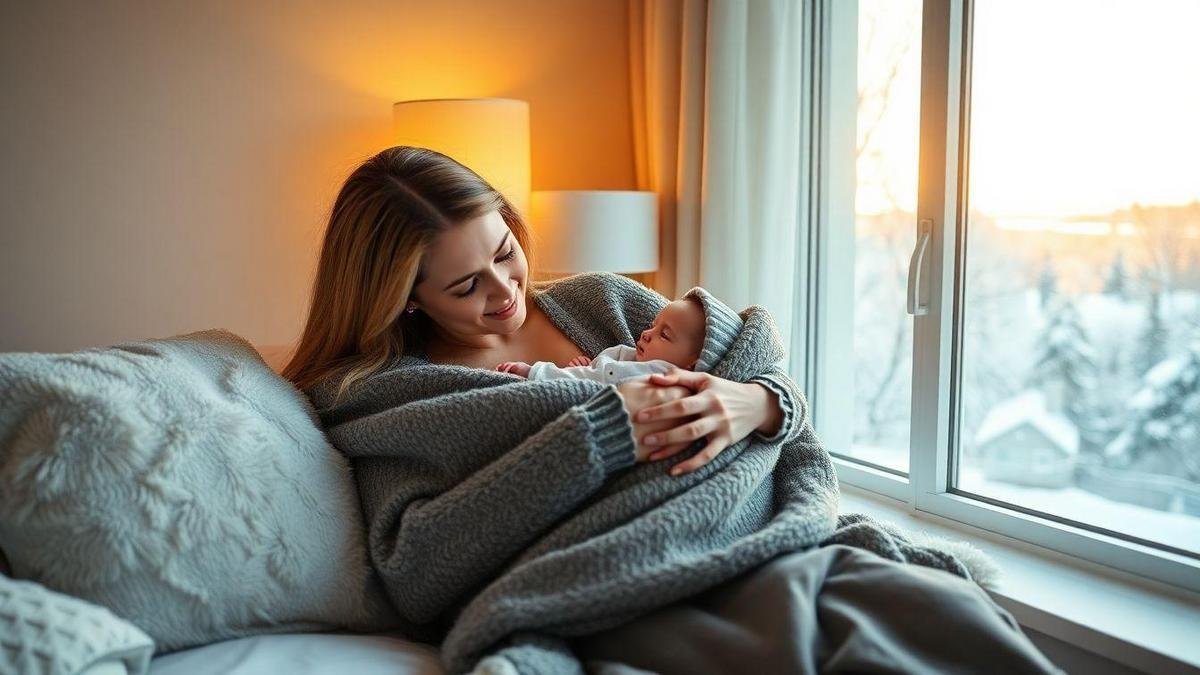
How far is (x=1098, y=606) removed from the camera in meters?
1.63

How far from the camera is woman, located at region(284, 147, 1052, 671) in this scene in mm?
1258

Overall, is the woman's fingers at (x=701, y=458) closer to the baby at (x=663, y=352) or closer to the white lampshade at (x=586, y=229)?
the baby at (x=663, y=352)

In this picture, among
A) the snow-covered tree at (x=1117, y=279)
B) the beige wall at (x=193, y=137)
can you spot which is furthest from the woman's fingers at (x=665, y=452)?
the beige wall at (x=193, y=137)

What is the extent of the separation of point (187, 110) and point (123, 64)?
0.18 meters

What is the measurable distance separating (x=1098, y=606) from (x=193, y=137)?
7.72 ft

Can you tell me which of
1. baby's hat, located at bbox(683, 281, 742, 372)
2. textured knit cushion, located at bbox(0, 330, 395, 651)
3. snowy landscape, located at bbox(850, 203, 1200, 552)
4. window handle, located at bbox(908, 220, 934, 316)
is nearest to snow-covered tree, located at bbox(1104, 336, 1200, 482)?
snowy landscape, located at bbox(850, 203, 1200, 552)

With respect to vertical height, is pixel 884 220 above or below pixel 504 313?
above

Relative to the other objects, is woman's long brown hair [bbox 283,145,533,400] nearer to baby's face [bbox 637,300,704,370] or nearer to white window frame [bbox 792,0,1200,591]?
baby's face [bbox 637,300,704,370]

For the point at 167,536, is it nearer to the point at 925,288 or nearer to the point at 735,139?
the point at 925,288

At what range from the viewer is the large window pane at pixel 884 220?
2.43 meters

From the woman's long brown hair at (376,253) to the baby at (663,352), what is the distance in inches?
11.2

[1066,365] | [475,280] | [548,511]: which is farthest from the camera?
[1066,365]

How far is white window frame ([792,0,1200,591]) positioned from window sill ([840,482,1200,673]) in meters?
0.03

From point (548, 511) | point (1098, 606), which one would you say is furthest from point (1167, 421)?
point (548, 511)
